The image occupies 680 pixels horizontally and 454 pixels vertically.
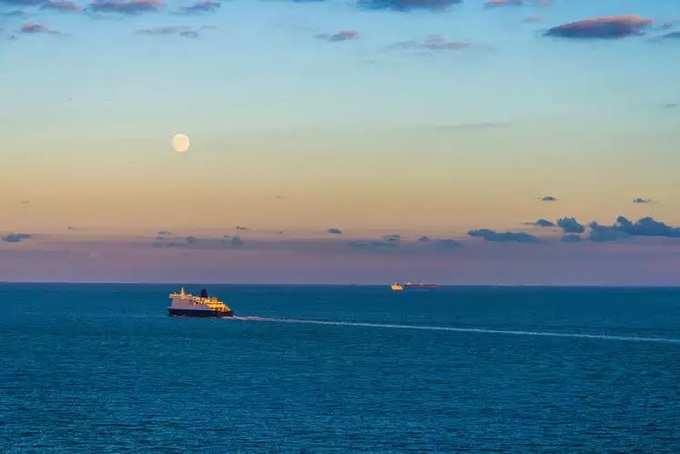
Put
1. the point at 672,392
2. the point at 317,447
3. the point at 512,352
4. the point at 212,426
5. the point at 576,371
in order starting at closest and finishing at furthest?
the point at 317,447, the point at 212,426, the point at 672,392, the point at 576,371, the point at 512,352

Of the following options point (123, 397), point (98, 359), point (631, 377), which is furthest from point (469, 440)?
point (98, 359)

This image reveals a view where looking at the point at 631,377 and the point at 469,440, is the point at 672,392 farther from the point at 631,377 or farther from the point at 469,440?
the point at 469,440

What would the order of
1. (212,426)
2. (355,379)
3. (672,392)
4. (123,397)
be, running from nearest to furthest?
(212,426) < (123,397) < (672,392) < (355,379)

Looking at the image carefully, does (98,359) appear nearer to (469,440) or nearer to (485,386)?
(485,386)

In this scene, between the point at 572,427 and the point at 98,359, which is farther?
the point at 98,359

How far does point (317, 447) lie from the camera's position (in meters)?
93.3

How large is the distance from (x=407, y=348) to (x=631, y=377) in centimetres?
5411

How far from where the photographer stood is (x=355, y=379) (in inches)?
5605

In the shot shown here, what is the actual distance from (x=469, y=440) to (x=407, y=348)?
95470mm

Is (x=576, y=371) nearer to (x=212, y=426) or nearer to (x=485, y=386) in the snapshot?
(x=485, y=386)

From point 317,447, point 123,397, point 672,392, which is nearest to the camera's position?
point 317,447

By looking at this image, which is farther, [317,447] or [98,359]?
[98,359]

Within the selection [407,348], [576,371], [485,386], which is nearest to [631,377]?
[576,371]

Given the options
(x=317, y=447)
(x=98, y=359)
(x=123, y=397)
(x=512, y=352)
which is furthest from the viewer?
(x=512, y=352)
